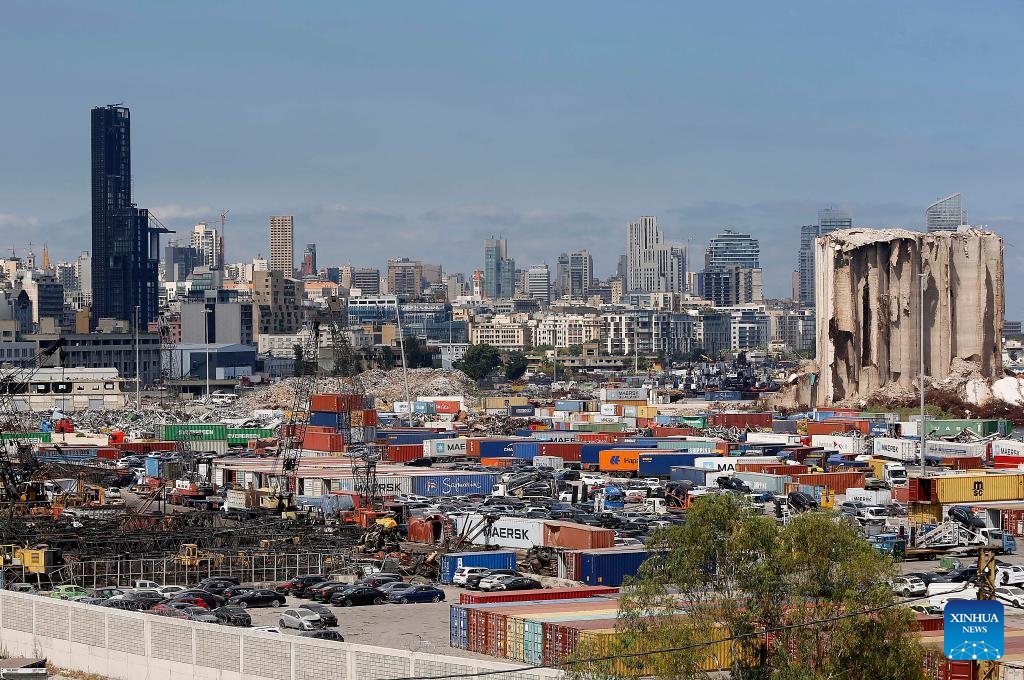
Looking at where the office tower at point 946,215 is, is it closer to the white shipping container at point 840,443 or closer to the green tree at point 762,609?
the white shipping container at point 840,443

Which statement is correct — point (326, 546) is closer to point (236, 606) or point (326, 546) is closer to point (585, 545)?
point (585, 545)

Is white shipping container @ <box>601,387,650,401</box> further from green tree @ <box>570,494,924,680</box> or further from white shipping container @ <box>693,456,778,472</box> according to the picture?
green tree @ <box>570,494,924,680</box>

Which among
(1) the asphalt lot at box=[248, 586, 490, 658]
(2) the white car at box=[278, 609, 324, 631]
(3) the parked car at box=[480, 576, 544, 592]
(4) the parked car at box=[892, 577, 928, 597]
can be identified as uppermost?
(4) the parked car at box=[892, 577, 928, 597]

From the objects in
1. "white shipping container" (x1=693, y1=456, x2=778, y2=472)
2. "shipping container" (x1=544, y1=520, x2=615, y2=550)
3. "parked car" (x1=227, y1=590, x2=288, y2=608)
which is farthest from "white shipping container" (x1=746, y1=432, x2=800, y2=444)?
"parked car" (x1=227, y1=590, x2=288, y2=608)

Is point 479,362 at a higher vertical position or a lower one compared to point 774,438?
higher

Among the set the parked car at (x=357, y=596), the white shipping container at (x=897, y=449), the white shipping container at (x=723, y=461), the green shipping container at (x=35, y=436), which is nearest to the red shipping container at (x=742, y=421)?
the white shipping container at (x=897, y=449)

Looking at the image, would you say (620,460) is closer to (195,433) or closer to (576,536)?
(195,433)

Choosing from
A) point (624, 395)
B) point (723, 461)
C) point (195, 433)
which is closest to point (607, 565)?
point (723, 461)

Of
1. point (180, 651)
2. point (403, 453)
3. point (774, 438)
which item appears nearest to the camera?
point (180, 651)
